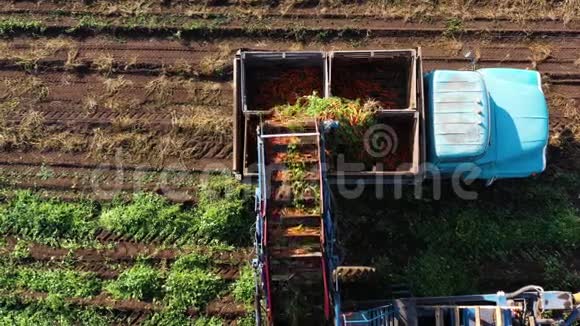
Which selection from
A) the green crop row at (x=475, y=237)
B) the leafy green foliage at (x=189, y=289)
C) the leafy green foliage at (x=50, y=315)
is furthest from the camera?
the green crop row at (x=475, y=237)

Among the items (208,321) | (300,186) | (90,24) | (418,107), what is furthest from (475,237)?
(90,24)

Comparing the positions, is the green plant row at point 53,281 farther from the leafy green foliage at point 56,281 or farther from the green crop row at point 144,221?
Result: the green crop row at point 144,221

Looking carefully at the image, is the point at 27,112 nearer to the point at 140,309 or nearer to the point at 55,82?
the point at 55,82

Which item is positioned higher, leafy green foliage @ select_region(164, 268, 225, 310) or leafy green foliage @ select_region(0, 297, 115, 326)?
leafy green foliage @ select_region(164, 268, 225, 310)

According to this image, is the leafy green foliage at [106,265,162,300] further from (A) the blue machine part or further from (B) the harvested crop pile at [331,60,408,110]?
(A) the blue machine part

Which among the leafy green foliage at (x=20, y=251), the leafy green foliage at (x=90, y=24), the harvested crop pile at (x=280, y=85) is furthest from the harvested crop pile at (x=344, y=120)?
the leafy green foliage at (x=20, y=251)

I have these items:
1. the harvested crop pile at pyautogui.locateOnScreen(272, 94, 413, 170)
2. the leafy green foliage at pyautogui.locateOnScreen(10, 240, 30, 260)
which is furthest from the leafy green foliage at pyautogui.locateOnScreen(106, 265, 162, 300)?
the harvested crop pile at pyautogui.locateOnScreen(272, 94, 413, 170)
